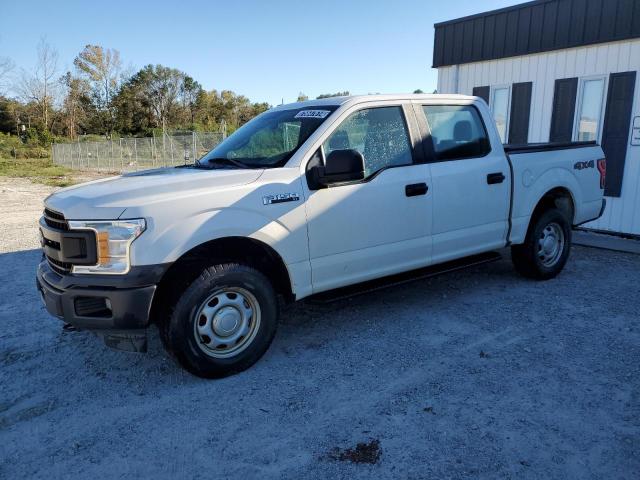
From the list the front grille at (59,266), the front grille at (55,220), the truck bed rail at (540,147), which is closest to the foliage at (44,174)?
the front grille at (55,220)

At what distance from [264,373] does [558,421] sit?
194 cm

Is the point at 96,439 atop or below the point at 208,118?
below

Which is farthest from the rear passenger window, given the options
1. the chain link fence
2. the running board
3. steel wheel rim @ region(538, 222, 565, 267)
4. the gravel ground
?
the chain link fence

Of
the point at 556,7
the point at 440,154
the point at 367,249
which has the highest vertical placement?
the point at 556,7

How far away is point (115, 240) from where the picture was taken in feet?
10.4

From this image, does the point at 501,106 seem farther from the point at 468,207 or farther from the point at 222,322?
the point at 222,322

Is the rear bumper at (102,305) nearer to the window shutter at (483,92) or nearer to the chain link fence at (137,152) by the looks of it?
the window shutter at (483,92)

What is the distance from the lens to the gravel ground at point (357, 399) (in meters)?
2.72

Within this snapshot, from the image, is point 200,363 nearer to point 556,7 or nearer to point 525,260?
point 525,260

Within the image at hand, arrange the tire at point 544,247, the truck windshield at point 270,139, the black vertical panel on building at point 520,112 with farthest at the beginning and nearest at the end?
the black vertical panel on building at point 520,112
the tire at point 544,247
the truck windshield at point 270,139

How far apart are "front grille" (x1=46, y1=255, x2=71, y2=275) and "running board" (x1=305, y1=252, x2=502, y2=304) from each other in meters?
1.73

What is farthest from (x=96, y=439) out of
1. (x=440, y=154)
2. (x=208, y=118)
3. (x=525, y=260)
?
(x=208, y=118)

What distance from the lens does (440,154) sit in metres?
4.68

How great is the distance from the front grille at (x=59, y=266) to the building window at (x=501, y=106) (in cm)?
862
